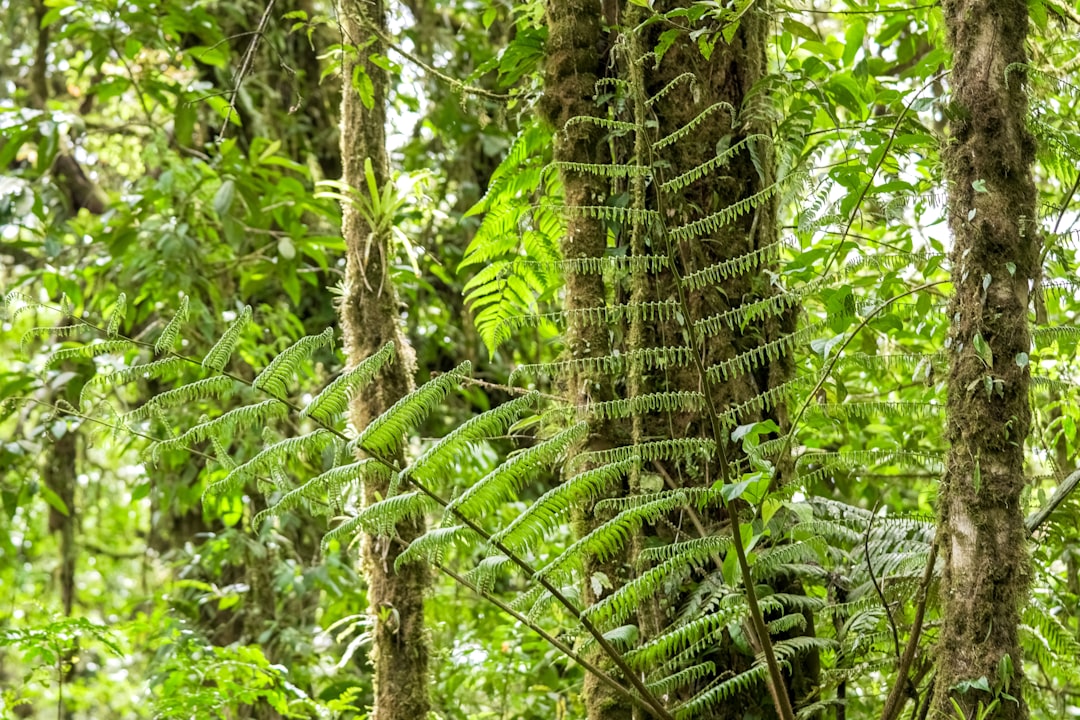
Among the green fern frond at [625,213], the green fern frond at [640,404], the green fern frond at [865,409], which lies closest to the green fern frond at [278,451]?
the green fern frond at [640,404]

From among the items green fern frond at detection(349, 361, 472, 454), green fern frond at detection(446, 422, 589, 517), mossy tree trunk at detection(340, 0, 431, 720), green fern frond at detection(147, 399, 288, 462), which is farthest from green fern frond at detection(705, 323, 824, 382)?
mossy tree trunk at detection(340, 0, 431, 720)

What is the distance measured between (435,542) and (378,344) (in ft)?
4.57

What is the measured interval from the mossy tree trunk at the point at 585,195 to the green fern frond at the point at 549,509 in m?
0.39

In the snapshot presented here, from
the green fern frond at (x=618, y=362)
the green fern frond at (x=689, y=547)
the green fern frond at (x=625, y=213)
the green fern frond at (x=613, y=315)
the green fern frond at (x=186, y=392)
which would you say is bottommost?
the green fern frond at (x=689, y=547)

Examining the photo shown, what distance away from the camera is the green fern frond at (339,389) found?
5.53ft

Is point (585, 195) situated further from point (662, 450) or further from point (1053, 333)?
point (1053, 333)

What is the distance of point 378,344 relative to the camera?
295cm

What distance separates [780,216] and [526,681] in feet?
6.70

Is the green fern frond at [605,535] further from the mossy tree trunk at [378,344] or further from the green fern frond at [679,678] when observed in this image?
the mossy tree trunk at [378,344]

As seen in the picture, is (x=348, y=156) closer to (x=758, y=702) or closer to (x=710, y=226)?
(x=710, y=226)

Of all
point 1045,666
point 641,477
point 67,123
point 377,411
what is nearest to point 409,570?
point 377,411

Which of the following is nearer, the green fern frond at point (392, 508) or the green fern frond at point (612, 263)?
the green fern frond at point (392, 508)

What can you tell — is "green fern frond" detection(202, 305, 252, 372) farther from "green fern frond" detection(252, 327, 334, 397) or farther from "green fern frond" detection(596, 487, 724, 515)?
"green fern frond" detection(596, 487, 724, 515)

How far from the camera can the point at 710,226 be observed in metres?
1.97
